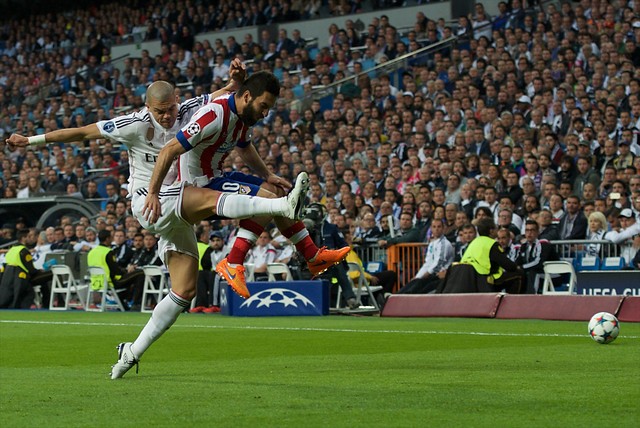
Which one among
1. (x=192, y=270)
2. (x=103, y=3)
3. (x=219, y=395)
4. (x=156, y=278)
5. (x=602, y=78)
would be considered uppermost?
(x=103, y=3)

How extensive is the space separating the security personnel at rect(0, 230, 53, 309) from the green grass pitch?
9.21m

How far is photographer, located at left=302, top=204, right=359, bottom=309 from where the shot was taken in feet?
56.2

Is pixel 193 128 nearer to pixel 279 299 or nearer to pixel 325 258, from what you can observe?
pixel 325 258

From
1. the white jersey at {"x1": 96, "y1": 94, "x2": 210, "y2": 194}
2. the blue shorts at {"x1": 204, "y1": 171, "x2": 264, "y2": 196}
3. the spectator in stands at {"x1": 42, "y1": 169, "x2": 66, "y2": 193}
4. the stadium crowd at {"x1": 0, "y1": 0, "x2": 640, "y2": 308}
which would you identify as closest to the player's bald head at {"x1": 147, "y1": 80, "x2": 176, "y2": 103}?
the white jersey at {"x1": 96, "y1": 94, "x2": 210, "y2": 194}

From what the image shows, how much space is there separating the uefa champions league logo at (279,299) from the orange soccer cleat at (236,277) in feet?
32.6

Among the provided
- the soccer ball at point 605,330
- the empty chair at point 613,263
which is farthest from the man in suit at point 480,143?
the soccer ball at point 605,330

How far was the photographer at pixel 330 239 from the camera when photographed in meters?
17.1

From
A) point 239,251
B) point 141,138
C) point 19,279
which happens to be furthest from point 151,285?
point 141,138

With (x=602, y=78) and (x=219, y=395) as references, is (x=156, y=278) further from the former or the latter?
(x=219, y=395)

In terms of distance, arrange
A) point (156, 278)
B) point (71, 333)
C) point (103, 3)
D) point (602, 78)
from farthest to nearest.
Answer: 1. point (103, 3)
2. point (156, 278)
3. point (602, 78)
4. point (71, 333)

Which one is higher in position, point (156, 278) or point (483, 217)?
point (483, 217)

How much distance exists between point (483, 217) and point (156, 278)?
28.4 ft

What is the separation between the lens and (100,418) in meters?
6.25

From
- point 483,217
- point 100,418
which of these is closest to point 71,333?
point 483,217
